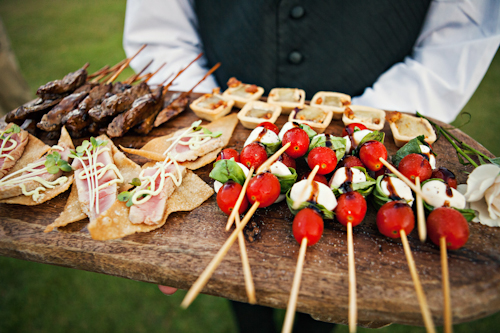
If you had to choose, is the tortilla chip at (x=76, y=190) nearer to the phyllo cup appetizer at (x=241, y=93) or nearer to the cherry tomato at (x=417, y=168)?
the phyllo cup appetizer at (x=241, y=93)

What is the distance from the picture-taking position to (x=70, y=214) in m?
1.70

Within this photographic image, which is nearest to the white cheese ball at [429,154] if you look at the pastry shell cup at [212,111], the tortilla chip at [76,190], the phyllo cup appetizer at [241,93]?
the phyllo cup appetizer at [241,93]

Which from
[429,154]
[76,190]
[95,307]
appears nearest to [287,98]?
[429,154]

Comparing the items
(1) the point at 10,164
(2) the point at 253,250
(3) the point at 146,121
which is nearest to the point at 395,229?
(2) the point at 253,250

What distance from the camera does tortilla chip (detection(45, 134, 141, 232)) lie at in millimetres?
1647

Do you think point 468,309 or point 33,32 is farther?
point 33,32

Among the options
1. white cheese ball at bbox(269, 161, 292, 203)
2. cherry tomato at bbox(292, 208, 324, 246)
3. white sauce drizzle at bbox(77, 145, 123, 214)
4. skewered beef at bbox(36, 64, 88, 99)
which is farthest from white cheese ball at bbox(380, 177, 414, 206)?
skewered beef at bbox(36, 64, 88, 99)

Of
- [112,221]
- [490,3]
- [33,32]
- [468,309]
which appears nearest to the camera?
[468,309]

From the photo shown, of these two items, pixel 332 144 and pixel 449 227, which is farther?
pixel 332 144

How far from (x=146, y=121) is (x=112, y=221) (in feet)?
3.68

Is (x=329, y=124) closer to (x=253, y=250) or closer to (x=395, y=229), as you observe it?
(x=395, y=229)

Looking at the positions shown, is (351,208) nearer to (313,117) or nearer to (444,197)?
(444,197)

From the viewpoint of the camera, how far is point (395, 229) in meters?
1.35

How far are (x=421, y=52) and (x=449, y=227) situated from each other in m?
2.18
